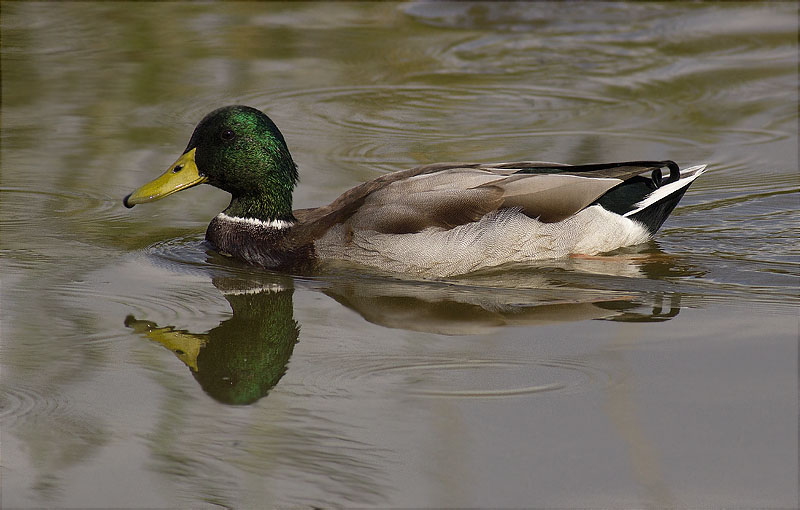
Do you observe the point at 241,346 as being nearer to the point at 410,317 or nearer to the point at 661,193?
the point at 410,317

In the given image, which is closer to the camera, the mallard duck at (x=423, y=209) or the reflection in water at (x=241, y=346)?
the reflection in water at (x=241, y=346)

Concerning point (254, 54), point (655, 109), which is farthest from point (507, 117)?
point (254, 54)

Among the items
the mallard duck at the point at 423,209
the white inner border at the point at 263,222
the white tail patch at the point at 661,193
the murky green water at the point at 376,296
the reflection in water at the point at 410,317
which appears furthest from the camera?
the white inner border at the point at 263,222

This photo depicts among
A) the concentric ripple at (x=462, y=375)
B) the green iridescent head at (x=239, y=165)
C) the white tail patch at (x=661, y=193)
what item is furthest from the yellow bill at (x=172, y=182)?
A: the white tail patch at (x=661, y=193)

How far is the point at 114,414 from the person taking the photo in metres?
4.20

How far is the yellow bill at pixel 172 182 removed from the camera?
20.8 ft

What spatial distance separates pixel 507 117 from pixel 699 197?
82.0 inches

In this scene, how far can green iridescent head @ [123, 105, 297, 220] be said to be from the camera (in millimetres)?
6391

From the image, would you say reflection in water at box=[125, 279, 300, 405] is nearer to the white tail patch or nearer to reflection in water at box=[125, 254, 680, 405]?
reflection in water at box=[125, 254, 680, 405]

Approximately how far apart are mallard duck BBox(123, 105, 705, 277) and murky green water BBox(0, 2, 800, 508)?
141 mm

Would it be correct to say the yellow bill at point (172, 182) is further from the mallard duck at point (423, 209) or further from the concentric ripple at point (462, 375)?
the concentric ripple at point (462, 375)

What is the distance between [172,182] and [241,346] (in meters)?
1.73

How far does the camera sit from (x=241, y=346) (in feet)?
16.3

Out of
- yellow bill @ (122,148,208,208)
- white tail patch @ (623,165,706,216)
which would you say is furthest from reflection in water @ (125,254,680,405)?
yellow bill @ (122,148,208,208)
